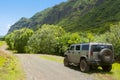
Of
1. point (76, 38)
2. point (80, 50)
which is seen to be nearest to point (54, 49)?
point (76, 38)

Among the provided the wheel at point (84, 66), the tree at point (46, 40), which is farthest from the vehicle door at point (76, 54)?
the tree at point (46, 40)

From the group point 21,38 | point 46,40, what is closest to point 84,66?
point 46,40

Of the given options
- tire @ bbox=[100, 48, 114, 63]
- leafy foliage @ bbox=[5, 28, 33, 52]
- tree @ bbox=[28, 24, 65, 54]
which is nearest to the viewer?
tire @ bbox=[100, 48, 114, 63]

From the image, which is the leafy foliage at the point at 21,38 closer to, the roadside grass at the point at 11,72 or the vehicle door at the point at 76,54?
the roadside grass at the point at 11,72

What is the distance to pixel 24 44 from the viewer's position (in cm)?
10188

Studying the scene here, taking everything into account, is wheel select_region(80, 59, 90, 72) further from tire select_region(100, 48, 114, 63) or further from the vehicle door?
tire select_region(100, 48, 114, 63)

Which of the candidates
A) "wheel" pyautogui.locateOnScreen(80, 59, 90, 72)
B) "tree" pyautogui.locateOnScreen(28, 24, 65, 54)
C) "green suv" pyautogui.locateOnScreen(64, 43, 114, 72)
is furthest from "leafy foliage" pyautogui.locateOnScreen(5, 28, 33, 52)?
"green suv" pyautogui.locateOnScreen(64, 43, 114, 72)

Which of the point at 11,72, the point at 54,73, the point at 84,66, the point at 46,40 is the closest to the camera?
the point at 54,73

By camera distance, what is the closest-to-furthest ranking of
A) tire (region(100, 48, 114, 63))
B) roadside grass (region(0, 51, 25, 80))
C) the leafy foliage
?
roadside grass (region(0, 51, 25, 80)), tire (region(100, 48, 114, 63)), the leafy foliage

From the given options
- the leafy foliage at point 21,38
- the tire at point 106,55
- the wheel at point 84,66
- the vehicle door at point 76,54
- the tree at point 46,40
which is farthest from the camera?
the leafy foliage at point 21,38

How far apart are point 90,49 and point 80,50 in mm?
2019

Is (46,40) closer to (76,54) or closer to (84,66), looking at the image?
(76,54)

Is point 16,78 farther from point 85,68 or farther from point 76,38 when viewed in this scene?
point 76,38

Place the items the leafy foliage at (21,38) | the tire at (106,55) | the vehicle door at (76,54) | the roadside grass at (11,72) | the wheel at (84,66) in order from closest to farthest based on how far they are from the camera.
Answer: the roadside grass at (11,72)
the tire at (106,55)
the wheel at (84,66)
the vehicle door at (76,54)
the leafy foliage at (21,38)
